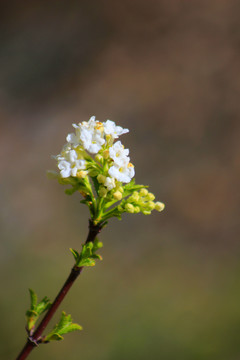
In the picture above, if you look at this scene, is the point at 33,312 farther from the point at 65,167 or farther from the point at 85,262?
the point at 65,167

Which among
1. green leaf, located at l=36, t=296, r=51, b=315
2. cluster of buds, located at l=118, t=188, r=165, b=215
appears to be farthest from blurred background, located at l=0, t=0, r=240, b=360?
cluster of buds, located at l=118, t=188, r=165, b=215

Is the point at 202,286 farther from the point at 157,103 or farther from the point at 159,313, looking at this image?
the point at 157,103

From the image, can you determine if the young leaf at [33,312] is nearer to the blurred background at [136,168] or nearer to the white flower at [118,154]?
the white flower at [118,154]

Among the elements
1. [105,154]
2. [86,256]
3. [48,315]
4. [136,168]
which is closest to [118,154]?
[105,154]

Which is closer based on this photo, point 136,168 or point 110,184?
point 110,184

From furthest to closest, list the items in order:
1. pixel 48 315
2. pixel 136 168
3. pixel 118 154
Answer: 1. pixel 136 168
2. pixel 118 154
3. pixel 48 315

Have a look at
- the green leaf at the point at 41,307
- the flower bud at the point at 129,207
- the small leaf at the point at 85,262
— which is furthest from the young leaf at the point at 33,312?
the flower bud at the point at 129,207

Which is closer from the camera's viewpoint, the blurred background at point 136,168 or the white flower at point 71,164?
the white flower at point 71,164
